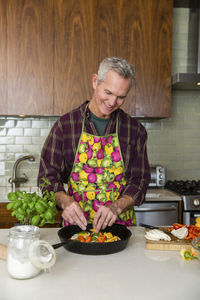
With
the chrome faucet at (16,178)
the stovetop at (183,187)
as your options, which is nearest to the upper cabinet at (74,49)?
the chrome faucet at (16,178)

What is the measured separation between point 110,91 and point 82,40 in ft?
5.00

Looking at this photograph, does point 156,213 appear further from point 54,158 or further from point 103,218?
point 103,218

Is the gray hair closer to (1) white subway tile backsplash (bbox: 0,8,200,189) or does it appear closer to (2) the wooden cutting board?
(2) the wooden cutting board

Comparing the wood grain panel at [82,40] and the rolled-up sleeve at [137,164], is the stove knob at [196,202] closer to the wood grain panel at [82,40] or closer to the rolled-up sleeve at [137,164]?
the rolled-up sleeve at [137,164]

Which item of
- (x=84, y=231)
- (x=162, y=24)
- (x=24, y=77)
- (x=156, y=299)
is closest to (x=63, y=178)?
(x=84, y=231)

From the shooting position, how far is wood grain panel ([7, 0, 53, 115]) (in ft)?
10.1

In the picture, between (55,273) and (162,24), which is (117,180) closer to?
(55,273)

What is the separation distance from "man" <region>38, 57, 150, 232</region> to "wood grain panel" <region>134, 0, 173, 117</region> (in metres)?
1.17

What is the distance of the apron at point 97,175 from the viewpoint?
2.03m

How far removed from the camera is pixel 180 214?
3.09m

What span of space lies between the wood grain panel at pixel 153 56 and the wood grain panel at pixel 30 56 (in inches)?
34.2

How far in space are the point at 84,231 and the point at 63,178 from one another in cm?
58

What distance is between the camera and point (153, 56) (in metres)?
3.27

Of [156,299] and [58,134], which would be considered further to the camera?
[58,134]
